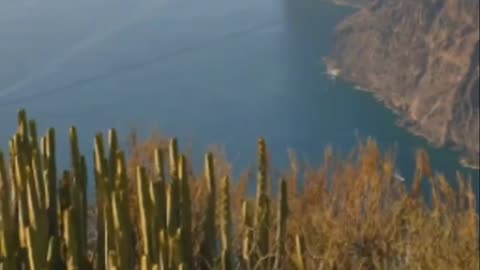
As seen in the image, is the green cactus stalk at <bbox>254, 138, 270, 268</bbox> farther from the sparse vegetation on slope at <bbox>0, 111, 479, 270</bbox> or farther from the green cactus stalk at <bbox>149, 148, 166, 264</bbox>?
the green cactus stalk at <bbox>149, 148, 166, 264</bbox>

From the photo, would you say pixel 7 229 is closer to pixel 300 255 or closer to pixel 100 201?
pixel 100 201

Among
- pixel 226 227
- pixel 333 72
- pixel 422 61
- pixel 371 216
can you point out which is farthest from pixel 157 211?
pixel 422 61

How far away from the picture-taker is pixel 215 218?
3.11 metres

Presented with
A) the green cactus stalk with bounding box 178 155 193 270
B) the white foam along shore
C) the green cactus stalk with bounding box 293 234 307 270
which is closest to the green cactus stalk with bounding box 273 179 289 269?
the green cactus stalk with bounding box 293 234 307 270

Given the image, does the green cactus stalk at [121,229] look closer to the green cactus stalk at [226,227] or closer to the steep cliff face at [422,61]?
the green cactus stalk at [226,227]

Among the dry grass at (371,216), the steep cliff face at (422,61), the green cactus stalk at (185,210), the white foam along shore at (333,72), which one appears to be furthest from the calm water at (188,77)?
the green cactus stalk at (185,210)

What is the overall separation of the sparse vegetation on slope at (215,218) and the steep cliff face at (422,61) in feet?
111

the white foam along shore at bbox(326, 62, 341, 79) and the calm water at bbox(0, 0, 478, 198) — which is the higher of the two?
the calm water at bbox(0, 0, 478, 198)

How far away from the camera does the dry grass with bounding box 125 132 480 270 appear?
279 centimetres

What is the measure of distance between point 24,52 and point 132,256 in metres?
19.1

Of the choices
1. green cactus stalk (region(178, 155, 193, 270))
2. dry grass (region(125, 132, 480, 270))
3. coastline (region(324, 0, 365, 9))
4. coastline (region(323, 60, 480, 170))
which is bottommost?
coastline (region(323, 60, 480, 170))

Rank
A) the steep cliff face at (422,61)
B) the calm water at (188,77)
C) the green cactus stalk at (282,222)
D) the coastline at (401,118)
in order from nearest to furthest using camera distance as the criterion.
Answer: the green cactus stalk at (282,222) → the calm water at (188,77) → the coastline at (401,118) → the steep cliff face at (422,61)

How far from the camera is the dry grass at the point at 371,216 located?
279 centimetres

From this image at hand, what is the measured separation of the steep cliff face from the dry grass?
33.9 metres
